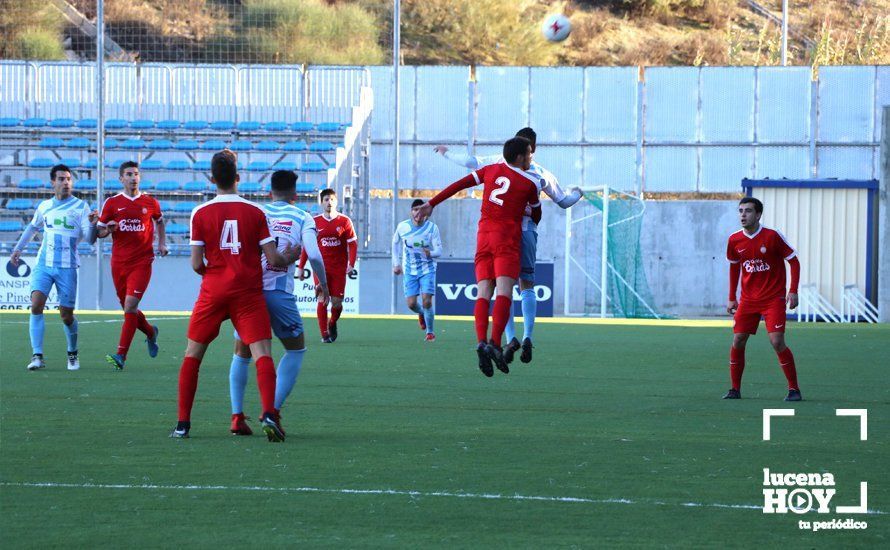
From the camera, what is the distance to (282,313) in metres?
9.26

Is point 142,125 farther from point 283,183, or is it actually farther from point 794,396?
point 283,183

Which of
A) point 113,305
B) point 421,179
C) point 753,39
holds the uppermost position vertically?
point 753,39

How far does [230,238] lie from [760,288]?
558cm

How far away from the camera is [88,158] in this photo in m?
35.9

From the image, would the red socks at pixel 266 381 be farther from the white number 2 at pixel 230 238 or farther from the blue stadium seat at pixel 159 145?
the blue stadium seat at pixel 159 145

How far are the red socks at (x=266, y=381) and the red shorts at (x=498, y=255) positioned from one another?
9.92 feet

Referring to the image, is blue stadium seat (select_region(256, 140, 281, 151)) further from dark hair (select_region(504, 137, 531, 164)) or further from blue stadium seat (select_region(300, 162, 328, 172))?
dark hair (select_region(504, 137, 531, 164))

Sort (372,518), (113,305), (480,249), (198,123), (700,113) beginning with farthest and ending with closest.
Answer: (700,113), (198,123), (113,305), (480,249), (372,518)

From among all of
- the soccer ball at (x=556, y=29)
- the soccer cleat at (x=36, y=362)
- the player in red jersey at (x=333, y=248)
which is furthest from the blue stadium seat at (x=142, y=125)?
the soccer cleat at (x=36, y=362)

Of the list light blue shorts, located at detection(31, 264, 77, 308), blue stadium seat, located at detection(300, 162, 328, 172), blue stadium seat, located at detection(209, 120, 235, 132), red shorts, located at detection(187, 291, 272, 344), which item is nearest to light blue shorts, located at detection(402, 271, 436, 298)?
light blue shorts, located at detection(31, 264, 77, 308)

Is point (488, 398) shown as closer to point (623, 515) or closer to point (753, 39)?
point (623, 515)

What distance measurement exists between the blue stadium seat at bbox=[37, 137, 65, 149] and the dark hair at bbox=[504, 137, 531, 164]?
26.3m

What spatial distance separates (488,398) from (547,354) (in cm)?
569

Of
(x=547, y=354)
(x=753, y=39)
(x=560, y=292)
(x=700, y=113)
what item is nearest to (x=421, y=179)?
(x=560, y=292)
